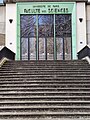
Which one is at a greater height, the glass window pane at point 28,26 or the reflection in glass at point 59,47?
the glass window pane at point 28,26

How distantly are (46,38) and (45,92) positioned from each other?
14.0 metres

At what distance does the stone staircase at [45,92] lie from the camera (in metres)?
7.57

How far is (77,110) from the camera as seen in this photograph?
7.79 m

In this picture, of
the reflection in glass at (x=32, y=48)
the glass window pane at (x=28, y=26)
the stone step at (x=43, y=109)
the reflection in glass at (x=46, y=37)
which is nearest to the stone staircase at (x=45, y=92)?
the stone step at (x=43, y=109)

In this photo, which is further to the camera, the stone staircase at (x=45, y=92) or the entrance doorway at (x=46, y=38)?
the entrance doorway at (x=46, y=38)

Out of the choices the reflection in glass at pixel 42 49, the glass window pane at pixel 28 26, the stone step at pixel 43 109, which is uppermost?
the glass window pane at pixel 28 26

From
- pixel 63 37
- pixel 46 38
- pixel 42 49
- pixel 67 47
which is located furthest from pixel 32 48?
pixel 67 47

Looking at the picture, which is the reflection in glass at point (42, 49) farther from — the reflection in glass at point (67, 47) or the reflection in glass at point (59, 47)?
the reflection in glass at point (67, 47)

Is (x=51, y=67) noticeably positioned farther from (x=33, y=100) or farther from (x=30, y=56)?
(x=30, y=56)

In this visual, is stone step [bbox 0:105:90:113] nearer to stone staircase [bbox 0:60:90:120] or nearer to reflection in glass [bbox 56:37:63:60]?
stone staircase [bbox 0:60:90:120]

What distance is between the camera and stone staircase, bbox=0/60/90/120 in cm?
757

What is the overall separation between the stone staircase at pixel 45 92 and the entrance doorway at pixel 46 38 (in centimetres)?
1010

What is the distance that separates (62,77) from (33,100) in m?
2.24

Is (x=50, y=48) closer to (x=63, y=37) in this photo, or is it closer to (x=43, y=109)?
(x=63, y=37)
